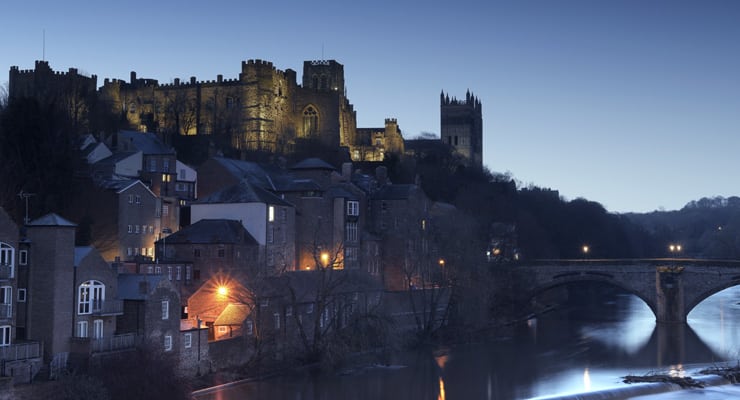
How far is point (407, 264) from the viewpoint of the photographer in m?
51.5

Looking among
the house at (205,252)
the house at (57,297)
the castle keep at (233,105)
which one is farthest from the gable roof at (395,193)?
the house at (57,297)

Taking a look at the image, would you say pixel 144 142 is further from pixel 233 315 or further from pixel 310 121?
pixel 310 121

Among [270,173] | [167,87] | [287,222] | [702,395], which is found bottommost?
[702,395]

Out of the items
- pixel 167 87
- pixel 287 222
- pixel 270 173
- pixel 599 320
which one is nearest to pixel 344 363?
pixel 287 222

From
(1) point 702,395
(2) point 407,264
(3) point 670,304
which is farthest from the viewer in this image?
(3) point 670,304

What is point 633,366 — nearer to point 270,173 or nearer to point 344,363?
point 344,363

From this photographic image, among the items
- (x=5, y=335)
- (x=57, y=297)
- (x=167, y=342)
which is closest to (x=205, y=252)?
(x=167, y=342)

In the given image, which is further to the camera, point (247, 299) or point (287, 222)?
point (287, 222)

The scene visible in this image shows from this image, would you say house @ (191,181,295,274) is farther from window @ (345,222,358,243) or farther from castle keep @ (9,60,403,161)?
castle keep @ (9,60,403,161)

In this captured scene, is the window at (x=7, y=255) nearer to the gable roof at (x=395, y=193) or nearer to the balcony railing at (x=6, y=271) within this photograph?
the balcony railing at (x=6, y=271)

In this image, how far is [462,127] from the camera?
136250 millimetres

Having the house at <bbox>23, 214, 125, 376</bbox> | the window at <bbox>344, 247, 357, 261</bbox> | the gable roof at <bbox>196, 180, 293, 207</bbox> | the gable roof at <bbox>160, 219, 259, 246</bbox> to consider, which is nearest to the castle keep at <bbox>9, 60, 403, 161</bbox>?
the window at <bbox>344, 247, 357, 261</bbox>

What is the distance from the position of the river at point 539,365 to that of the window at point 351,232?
8353mm

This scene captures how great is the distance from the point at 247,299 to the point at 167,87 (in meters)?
46.5
